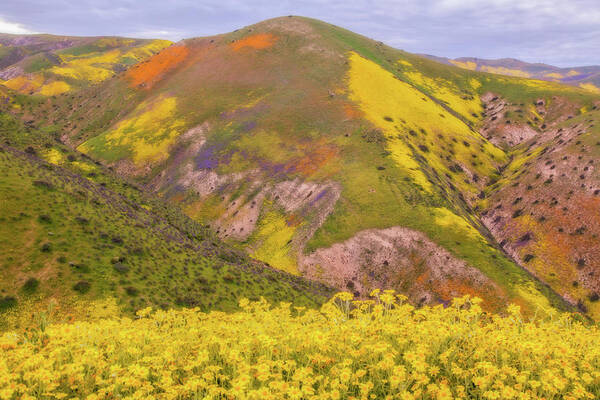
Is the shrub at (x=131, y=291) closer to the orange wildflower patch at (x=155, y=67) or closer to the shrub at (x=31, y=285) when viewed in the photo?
the shrub at (x=31, y=285)

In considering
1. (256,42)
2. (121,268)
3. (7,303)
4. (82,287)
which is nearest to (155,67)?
(256,42)

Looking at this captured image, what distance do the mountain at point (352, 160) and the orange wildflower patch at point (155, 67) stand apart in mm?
824

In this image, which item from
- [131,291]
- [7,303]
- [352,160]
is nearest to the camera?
[7,303]

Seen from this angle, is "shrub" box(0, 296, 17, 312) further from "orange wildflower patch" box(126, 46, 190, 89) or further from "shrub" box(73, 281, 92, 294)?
"orange wildflower patch" box(126, 46, 190, 89)

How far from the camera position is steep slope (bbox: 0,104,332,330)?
2627 cm

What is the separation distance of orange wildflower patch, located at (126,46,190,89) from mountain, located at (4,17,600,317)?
82cm

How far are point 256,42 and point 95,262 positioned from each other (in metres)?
118

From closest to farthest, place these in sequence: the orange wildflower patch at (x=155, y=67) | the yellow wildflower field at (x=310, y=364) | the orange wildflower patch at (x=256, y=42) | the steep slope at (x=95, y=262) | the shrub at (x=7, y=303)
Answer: the yellow wildflower field at (x=310, y=364) < the shrub at (x=7, y=303) < the steep slope at (x=95, y=262) < the orange wildflower patch at (x=155, y=67) < the orange wildflower patch at (x=256, y=42)

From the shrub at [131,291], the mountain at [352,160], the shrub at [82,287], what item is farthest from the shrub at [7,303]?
the mountain at [352,160]

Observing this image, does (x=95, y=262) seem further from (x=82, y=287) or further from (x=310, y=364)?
(x=310, y=364)

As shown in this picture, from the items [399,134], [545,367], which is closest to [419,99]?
[399,134]

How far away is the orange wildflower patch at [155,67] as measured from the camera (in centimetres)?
12412

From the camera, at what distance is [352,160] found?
246 feet

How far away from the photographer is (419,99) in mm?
Result: 111062
